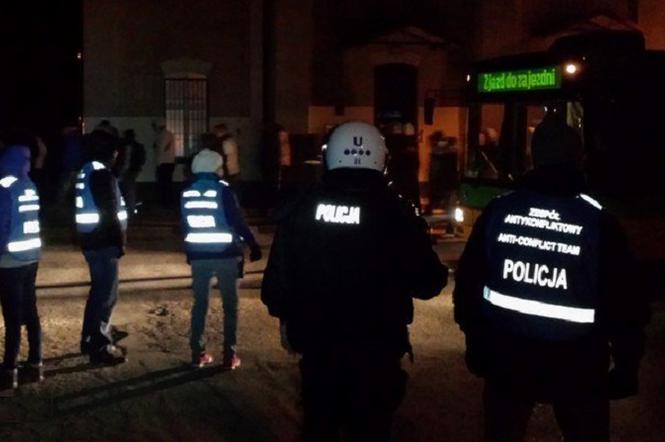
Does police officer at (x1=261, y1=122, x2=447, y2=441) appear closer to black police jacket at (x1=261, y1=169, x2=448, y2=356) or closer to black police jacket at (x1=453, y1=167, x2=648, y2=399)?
black police jacket at (x1=261, y1=169, x2=448, y2=356)

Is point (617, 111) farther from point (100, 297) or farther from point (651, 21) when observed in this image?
point (651, 21)

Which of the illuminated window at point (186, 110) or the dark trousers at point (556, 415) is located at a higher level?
the illuminated window at point (186, 110)

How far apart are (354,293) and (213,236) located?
13.2 ft

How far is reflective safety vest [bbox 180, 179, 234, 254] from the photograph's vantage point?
8711 mm

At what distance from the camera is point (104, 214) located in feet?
28.9

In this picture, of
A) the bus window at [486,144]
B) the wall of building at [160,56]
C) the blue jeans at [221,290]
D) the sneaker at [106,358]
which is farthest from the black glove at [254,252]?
the wall of building at [160,56]

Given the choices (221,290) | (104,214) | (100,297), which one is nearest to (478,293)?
(221,290)

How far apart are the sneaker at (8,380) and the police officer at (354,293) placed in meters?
4.02

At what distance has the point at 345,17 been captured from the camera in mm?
26766

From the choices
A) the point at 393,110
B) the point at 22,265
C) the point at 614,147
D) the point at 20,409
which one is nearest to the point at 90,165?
the point at 22,265

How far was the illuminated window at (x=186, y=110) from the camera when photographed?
25.4 meters

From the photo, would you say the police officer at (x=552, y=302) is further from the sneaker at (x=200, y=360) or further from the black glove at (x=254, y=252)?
the sneaker at (x=200, y=360)

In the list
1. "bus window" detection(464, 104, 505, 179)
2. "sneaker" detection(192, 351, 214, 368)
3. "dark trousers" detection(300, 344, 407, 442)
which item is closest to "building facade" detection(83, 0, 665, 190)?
"bus window" detection(464, 104, 505, 179)

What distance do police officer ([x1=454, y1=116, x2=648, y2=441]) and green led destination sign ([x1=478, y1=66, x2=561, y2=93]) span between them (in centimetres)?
836
